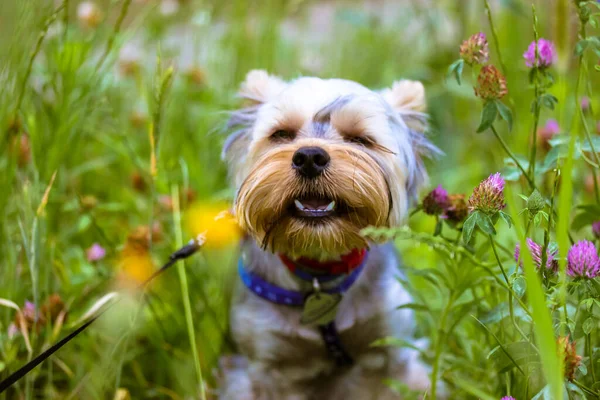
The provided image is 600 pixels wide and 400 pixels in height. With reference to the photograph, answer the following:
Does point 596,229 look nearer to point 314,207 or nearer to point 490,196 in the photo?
point 490,196

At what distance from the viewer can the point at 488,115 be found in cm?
175

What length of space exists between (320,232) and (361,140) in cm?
37

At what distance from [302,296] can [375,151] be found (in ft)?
1.84

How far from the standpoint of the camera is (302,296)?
2314 mm

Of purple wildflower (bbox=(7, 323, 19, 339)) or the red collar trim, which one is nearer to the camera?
purple wildflower (bbox=(7, 323, 19, 339))

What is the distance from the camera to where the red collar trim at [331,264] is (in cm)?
228

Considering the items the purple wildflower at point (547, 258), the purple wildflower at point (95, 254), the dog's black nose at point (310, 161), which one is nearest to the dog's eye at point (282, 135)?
the dog's black nose at point (310, 161)

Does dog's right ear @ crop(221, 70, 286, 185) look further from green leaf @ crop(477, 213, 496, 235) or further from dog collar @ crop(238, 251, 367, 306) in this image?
green leaf @ crop(477, 213, 496, 235)

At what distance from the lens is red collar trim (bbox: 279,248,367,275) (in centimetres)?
228

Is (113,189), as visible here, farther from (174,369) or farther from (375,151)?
(375,151)

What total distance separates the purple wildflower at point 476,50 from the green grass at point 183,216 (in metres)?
0.08

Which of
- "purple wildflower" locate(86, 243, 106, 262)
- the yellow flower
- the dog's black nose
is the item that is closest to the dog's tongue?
the dog's black nose

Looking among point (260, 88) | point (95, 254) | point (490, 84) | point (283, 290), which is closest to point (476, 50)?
point (490, 84)

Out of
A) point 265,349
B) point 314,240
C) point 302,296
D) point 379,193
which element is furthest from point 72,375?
point 379,193
